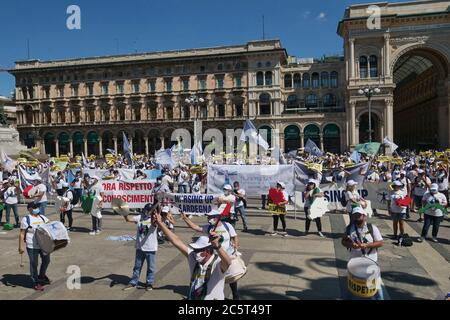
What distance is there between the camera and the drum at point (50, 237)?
278 inches

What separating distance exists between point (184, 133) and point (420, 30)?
1574 inches

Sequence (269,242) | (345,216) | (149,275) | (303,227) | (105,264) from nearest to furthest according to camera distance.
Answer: (149,275), (105,264), (269,242), (303,227), (345,216)

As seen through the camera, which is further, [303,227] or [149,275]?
[303,227]

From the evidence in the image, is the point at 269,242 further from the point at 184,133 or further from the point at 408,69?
the point at 408,69

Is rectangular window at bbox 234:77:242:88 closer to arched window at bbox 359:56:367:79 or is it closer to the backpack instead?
arched window at bbox 359:56:367:79

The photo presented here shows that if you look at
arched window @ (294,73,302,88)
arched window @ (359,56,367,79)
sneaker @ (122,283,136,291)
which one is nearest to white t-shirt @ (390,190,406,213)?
sneaker @ (122,283,136,291)

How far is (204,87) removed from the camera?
2665 inches

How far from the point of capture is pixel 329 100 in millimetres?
66188

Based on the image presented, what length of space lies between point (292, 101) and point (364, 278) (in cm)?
6544

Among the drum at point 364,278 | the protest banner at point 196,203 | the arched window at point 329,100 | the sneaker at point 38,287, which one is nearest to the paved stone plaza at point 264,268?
the sneaker at point 38,287

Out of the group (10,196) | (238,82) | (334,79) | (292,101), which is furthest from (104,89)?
(10,196)

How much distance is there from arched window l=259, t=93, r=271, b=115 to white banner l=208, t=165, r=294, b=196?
50.1 m

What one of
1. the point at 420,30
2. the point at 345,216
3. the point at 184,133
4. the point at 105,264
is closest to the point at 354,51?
the point at 420,30

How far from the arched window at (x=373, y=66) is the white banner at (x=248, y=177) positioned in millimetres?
46079
